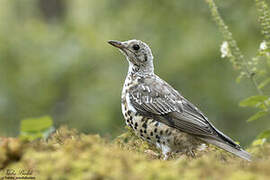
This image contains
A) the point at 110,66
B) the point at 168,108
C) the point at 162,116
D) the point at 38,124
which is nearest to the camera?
the point at 38,124

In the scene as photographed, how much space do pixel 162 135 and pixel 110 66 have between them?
7.73m

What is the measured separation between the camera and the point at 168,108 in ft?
18.6

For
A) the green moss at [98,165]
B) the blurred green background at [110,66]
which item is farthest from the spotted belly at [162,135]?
the blurred green background at [110,66]

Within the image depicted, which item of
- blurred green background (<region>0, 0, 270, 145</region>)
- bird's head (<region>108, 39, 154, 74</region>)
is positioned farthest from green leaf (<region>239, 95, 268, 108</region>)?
blurred green background (<region>0, 0, 270, 145</region>)

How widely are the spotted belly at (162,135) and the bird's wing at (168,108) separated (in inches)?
3.1

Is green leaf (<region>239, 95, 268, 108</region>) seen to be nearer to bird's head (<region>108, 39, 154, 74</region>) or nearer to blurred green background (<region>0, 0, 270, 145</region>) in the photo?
bird's head (<region>108, 39, 154, 74</region>)

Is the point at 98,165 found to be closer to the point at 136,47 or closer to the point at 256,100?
the point at 256,100

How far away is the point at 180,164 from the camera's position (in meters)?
2.82

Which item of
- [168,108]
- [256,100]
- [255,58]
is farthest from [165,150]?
[255,58]

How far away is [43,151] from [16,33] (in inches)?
385

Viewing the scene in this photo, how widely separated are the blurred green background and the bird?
197 inches

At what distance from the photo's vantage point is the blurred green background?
11672mm

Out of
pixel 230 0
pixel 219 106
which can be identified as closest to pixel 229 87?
pixel 219 106

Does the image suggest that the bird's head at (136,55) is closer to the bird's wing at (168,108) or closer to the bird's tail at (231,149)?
the bird's wing at (168,108)
